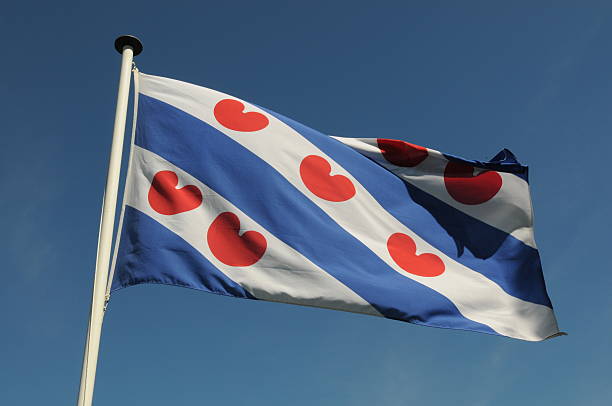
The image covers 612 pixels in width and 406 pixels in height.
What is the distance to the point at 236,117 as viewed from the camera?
8.94 metres

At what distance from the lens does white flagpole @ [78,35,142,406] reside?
599 cm

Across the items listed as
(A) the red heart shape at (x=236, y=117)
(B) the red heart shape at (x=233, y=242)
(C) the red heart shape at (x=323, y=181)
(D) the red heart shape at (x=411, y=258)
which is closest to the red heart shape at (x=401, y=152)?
(C) the red heart shape at (x=323, y=181)

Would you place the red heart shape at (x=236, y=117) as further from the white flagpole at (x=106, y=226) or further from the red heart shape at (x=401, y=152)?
the red heart shape at (x=401, y=152)

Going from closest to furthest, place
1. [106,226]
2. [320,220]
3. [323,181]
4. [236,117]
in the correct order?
[106,226], [320,220], [236,117], [323,181]

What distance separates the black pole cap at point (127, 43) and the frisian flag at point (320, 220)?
54 cm

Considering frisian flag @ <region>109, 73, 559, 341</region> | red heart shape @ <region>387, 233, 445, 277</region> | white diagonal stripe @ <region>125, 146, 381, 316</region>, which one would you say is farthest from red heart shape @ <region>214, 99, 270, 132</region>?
red heart shape @ <region>387, 233, 445, 277</region>

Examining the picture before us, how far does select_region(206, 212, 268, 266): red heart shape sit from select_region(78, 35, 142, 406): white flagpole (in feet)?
4.03

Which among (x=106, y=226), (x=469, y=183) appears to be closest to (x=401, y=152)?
(x=469, y=183)

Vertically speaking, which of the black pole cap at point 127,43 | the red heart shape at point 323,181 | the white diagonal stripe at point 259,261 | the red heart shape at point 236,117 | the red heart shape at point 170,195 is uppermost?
the black pole cap at point 127,43

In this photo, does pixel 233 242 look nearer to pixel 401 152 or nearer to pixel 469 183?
pixel 401 152

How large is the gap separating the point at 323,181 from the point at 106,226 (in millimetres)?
3097

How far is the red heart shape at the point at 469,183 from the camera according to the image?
9.75m

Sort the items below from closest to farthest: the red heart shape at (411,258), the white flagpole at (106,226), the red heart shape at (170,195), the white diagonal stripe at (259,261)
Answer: the white flagpole at (106,226) < the white diagonal stripe at (259,261) < the red heart shape at (170,195) < the red heart shape at (411,258)

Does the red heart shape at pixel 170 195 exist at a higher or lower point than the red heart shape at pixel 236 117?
lower
